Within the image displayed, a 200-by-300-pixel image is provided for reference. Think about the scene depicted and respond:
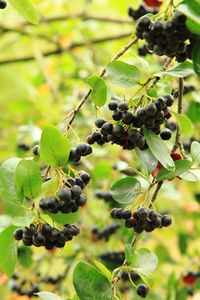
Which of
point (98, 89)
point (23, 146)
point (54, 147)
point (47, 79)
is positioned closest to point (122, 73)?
point (98, 89)

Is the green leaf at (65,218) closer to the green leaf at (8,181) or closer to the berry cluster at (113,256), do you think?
the green leaf at (8,181)

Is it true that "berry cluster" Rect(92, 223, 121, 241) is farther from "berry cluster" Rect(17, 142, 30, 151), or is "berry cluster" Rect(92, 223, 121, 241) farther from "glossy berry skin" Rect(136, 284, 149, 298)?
"glossy berry skin" Rect(136, 284, 149, 298)

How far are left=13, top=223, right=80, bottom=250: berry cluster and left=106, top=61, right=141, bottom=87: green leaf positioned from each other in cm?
26

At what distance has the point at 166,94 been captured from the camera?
700 millimetres

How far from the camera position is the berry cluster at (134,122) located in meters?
0.62

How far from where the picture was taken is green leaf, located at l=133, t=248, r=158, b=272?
70cm

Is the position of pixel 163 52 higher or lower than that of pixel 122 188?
higher

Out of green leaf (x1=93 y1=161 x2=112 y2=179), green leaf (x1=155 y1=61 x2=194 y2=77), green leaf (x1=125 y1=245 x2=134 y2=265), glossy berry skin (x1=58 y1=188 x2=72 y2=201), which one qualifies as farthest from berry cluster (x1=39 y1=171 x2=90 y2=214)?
green leaf (x1=93 y1=161 x2=112 y2=179)

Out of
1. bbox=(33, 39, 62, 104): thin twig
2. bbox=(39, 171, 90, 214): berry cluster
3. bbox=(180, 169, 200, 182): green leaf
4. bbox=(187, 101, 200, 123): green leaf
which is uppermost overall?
bbox=(180, 169, 200, 182): green leaf

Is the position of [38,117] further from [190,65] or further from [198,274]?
[190,65]

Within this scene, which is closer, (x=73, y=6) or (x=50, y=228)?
(x=50, y=228)

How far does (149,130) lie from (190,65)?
0.42 ft

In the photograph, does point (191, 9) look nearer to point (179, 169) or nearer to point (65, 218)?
point (179, 169)

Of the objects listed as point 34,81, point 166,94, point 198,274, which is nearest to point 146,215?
point 166,94
